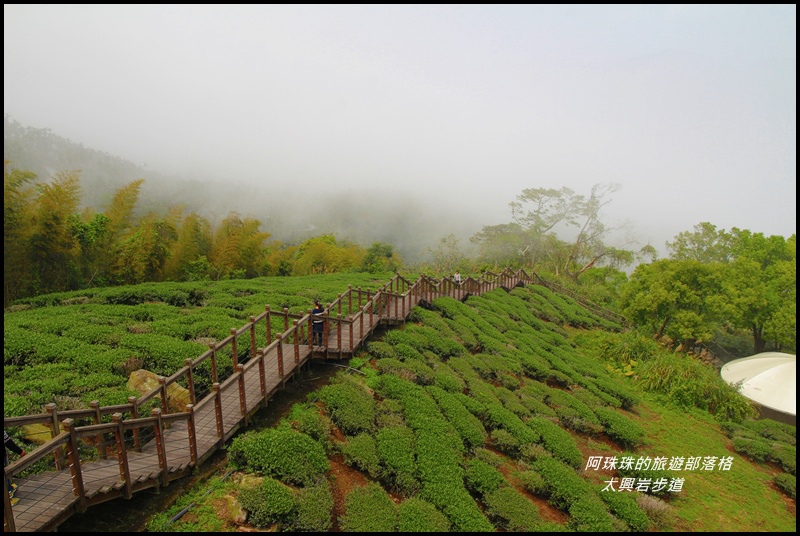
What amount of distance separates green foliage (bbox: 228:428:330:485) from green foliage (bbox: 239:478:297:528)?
0.34 m

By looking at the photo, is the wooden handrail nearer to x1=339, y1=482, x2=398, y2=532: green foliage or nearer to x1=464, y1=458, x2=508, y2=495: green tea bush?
x1=339, y1=482, x2=398, y2=532: green foliage

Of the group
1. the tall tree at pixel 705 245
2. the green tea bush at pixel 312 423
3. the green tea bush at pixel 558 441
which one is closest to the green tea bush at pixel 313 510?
the green tea bush at pixel 312 423

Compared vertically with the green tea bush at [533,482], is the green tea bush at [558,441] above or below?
below

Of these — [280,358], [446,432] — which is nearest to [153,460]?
[280,358]

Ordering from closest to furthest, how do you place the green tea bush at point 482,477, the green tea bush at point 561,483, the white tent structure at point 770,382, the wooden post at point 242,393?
the wooden post at point 242,393, the green tea bush at point 482,477, the green tea bush at point 561,483, the white tent structure at point 770,382

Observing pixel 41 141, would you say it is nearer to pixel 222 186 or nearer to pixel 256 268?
pixel 222 186

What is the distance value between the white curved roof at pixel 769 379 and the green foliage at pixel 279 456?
57.6 feet

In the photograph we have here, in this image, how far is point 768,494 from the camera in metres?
9.77

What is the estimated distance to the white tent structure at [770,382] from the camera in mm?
15148

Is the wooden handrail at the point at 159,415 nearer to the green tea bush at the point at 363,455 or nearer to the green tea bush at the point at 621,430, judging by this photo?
the green tea bush at the point at 363,455

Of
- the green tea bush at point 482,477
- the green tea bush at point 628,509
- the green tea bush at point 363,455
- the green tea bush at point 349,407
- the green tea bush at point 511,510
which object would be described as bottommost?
the green tea bush at point 628,509

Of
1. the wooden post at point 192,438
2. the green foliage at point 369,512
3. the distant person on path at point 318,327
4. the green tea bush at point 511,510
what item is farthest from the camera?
the distant person on path at point 318,327

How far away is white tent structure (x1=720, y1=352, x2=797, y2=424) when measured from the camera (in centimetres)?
1515

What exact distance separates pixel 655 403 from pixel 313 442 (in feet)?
43.4
